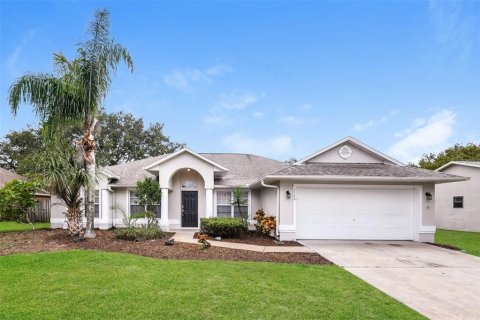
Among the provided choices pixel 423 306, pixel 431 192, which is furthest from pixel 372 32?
pixel 423 306

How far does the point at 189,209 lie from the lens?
1734 centimetres

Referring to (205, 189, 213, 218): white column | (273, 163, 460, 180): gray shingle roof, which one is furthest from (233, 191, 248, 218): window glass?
(273, 163, 460, 180): gray shingle roof

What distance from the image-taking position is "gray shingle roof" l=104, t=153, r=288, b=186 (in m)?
17.6

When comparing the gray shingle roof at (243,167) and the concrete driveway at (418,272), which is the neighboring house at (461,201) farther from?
the gray shingle roof at (243,167)

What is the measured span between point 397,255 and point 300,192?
437cm

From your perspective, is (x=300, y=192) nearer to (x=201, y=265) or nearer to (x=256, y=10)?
(x=201, y=265)

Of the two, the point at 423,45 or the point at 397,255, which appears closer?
the point at 397,255

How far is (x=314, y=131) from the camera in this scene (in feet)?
71.0

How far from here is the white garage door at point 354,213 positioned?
13.3m

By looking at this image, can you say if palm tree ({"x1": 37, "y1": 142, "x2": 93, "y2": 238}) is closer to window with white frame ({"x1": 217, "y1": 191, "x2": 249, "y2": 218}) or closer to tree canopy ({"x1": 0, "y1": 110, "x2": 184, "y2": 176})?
window with white frame ({"x1": 217, "y1": 191, "x2": 249, "y2": 218})

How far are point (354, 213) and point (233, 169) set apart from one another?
8.29 metres

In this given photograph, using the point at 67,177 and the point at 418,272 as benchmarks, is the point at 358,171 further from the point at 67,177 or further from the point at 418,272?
the point at 67,177

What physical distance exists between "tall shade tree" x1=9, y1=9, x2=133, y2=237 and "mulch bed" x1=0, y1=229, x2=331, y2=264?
1.42 m

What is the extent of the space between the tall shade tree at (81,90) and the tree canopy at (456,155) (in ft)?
106
